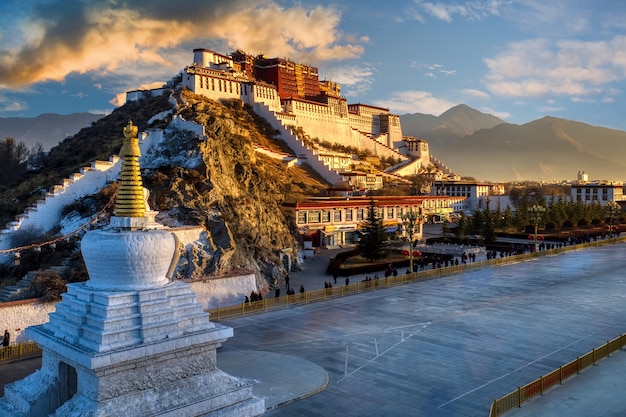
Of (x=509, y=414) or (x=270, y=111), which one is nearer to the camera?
(x=509, y=414)

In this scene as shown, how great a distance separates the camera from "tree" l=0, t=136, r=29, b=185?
68425mm

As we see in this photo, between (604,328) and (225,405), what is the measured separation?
18724 mm

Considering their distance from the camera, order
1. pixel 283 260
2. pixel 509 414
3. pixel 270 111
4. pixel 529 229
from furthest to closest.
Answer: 1. pixel 270 111
2. pixel 529 229
3. pixel 283 260
4. pixel 509 414

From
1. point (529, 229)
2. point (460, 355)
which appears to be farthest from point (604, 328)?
point (529, 229)

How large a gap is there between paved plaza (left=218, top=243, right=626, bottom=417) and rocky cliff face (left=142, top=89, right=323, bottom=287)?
6338 mm

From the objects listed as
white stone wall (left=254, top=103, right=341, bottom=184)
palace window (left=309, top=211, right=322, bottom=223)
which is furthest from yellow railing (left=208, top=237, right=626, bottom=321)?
white stone wall (left=254, top=103, right=341, bottom=184)

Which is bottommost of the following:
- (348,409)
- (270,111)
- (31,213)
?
(348,409)

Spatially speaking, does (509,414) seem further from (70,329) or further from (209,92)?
(209,92)

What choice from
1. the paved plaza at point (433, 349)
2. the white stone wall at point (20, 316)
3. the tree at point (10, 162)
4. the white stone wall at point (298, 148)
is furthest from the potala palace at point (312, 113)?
the white stone wall at point (20, 316)

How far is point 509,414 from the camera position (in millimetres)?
15023

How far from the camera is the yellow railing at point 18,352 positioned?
68.1 feet

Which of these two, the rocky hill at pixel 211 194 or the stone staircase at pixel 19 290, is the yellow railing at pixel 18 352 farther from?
the rocky hill at pixel 211 194

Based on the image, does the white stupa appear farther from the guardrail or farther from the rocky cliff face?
the rocky cliff face

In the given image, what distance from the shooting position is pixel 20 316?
76.7 feet
